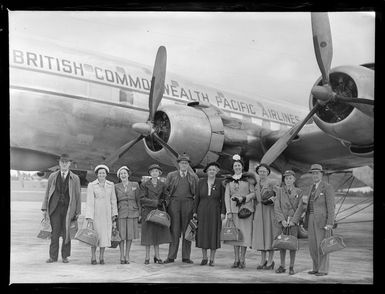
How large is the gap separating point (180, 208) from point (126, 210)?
717 mm

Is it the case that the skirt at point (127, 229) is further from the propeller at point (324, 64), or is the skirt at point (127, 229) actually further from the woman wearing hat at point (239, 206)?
the propeller at point (324, 64)

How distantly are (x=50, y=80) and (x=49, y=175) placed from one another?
5.46 feet

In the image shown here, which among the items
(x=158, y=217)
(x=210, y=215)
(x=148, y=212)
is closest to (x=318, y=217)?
(x=210, y=215)

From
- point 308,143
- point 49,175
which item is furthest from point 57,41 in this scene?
point 308,143

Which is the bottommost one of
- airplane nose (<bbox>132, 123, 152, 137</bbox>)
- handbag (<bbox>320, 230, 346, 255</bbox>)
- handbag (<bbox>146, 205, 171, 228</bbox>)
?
handbag (<bbox>320, 230, 346, 255</bbox>)

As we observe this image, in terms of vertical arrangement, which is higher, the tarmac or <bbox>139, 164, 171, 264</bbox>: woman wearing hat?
<bbox>139, 164, 171, 264</bbox>: woman wearing hat

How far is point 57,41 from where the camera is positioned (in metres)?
7.50

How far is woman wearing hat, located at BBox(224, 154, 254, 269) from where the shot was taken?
6520mm

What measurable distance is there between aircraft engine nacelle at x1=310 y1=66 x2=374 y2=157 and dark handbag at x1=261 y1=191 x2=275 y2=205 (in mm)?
1497

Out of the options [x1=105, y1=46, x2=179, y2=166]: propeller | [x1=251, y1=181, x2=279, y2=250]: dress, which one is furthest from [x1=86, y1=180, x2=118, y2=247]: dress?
[x1=251, y1=181, x2=279, y2=250]: dress

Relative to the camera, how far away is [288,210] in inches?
255

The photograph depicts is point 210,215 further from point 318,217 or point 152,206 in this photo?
point 318,217

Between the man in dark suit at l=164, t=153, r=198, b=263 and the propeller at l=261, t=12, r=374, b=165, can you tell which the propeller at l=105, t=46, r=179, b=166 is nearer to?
the man in dark suit at l=164, t=153, r=198, b=263
